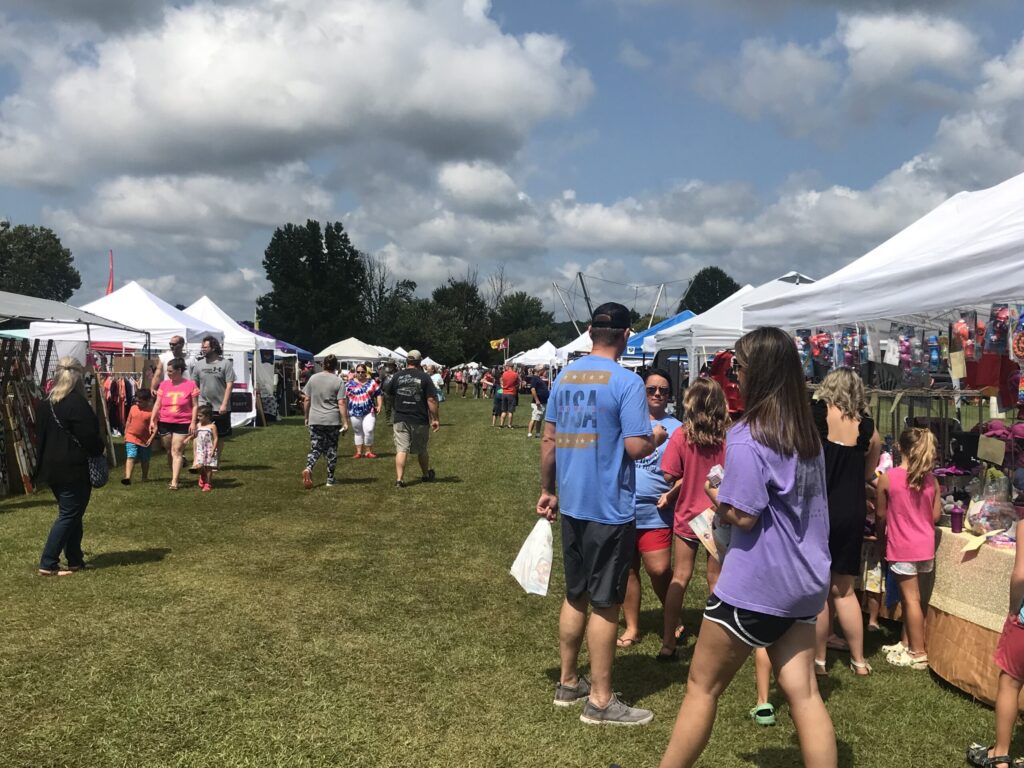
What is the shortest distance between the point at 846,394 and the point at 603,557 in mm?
1540

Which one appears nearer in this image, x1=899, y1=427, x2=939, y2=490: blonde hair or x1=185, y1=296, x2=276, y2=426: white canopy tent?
x1=899, y1=427, x2=939, y2=490: blonde hair

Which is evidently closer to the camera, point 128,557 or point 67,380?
point 67,380

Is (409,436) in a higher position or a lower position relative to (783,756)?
higher

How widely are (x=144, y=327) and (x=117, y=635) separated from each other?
13.4m

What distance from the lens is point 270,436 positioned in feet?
62.0

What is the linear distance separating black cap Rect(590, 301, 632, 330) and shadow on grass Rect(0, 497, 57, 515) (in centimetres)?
814

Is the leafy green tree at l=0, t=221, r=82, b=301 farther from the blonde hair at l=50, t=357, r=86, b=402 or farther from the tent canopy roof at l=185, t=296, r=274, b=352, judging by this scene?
the blonde hair at l=50, t=357, r=86, b=402

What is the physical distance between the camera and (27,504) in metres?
9.52

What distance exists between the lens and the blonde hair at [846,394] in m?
4.11

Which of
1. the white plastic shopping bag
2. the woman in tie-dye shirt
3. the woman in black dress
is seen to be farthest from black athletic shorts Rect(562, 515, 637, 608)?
the woman in tie-dye shirt

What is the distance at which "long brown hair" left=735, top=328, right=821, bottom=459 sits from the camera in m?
2.60

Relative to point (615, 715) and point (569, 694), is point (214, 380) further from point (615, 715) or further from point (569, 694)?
point (615, 715)

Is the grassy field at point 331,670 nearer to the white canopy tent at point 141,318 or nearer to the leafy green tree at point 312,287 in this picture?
the white canopy tent at point 141,318

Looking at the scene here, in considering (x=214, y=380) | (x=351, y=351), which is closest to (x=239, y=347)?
(x=214, y=380)
